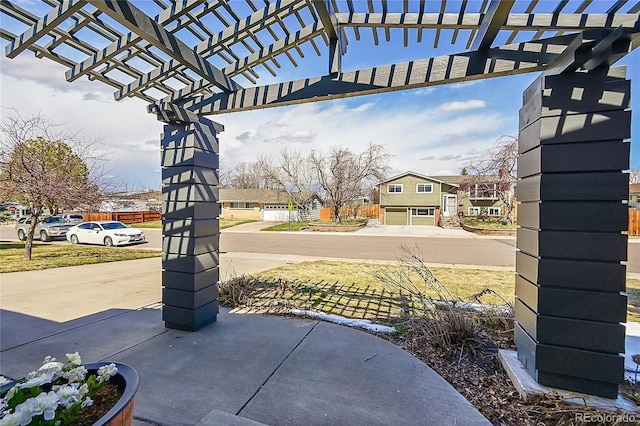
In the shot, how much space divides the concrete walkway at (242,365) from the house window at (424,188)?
2327 cm

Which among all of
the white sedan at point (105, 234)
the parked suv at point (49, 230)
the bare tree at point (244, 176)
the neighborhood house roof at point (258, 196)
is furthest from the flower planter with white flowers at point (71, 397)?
the bare tree at point (244, 176)

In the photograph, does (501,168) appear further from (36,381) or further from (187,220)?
A: (36,381)

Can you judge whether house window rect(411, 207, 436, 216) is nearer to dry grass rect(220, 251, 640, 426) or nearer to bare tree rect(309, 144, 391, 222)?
bare tree rect(309, 144, 391, 222)

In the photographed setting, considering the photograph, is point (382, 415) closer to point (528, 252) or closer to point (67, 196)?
point (528, 252)

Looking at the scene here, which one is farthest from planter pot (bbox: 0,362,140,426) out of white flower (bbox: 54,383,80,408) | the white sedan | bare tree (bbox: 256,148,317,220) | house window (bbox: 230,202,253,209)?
house window (bbox: 230,202,253,209)

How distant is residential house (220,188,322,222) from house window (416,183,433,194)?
11.0 m

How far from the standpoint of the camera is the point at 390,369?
8.43 feet

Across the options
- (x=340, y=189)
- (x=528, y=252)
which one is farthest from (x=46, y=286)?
(x=340, y=189)

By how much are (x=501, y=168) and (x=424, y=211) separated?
775cm

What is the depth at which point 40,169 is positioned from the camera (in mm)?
8195

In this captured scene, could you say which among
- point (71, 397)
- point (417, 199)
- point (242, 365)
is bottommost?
point (242, 365)

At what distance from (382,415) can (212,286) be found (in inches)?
95.4

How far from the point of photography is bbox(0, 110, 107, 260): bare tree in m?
7.88

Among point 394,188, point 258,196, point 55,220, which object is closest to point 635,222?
point 394,188
